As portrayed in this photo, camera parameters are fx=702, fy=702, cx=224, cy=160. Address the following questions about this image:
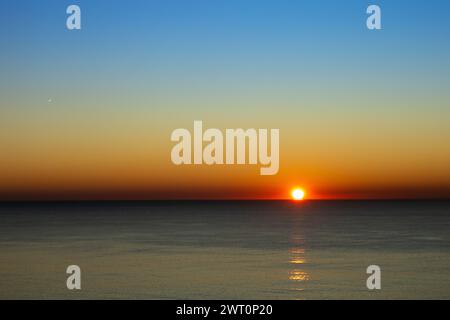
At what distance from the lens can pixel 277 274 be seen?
39.5 metres

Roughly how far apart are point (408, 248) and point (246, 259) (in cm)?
1704

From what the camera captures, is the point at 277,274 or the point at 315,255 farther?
the point at 315,255
